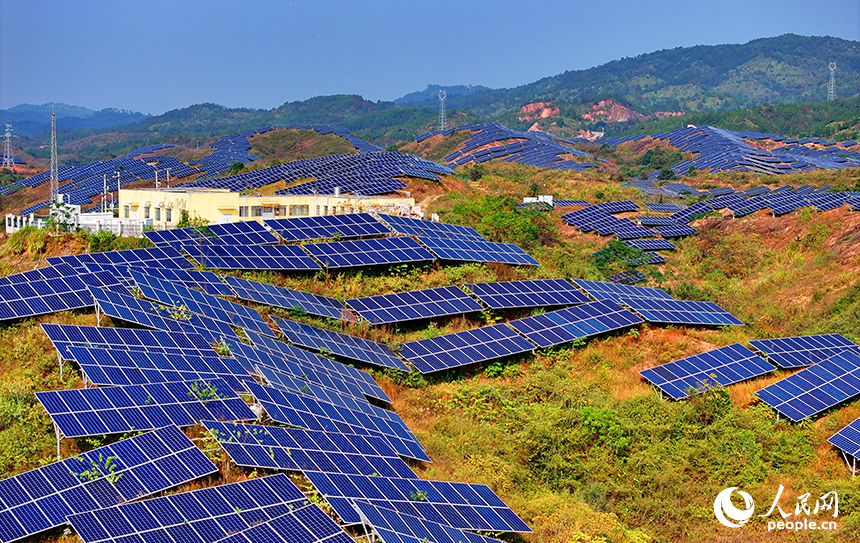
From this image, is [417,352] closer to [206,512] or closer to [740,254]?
[206,512]

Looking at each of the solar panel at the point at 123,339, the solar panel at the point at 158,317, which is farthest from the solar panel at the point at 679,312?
the solar panel at the point at 123,339

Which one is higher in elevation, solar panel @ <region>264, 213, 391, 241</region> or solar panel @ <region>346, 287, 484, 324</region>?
solar panel @ <region>264, 213, 391, 241</region>

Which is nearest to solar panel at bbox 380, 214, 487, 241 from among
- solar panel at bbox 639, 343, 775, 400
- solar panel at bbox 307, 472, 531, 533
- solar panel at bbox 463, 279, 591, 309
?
solar panel at bbox 463, 279, 591, 309

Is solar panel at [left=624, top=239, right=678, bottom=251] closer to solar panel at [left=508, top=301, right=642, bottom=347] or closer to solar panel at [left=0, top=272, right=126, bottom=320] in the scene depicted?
solar panel at [left=508, top=301, right=642, bottom=347]

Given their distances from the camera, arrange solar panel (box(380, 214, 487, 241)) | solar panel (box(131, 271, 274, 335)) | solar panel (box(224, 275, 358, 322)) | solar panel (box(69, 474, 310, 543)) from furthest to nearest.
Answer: solar panel (box(380, 214, 487, 241)), solar panel (box(224, 275, 358, 322)), solar panel (box(131, 271, 274, 335)), solar panel (box(69, 474, 310, 543))

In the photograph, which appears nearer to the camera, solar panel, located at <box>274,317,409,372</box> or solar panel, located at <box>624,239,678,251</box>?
solar panel, located at <box>274,317,409,372</box>

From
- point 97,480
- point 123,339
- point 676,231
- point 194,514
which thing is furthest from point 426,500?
point 676,231

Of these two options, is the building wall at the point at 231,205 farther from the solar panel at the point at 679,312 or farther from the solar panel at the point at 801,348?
the solar panel at the point at 801,348
